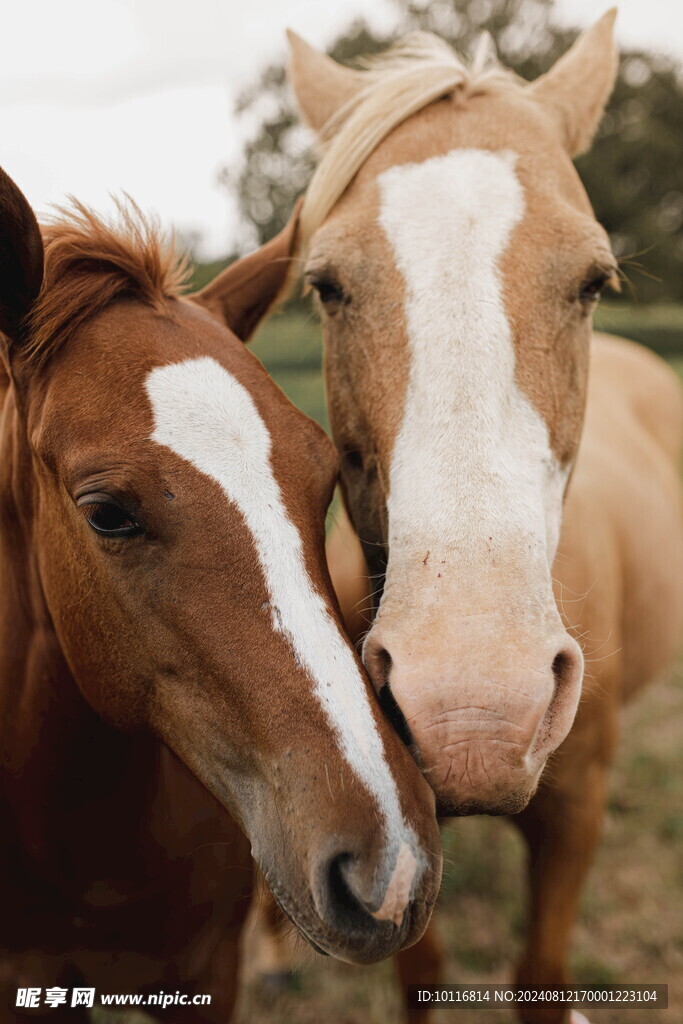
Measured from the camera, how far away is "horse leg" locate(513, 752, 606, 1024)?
9.59 ft

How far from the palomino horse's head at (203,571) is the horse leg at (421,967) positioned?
1.81 meters

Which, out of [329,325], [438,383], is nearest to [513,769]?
[438,383]

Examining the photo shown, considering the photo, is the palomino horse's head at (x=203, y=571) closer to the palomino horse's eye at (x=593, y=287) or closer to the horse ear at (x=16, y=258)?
the horse ear at (x=16, y=258)

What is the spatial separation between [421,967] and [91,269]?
8.98 ft

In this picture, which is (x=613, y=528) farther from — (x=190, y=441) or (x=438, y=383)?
(x=190, y=441)

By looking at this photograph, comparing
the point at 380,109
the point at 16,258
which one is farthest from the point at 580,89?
the point at 16,258

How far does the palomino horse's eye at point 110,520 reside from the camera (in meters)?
1.61

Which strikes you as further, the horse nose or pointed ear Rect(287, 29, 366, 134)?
pointed ear Rect(287, 29, 366, 134)

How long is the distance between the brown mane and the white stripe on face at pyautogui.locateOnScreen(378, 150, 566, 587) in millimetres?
614

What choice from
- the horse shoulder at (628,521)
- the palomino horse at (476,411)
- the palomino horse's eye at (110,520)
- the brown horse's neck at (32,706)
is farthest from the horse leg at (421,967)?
the palomino horse's eye at (110,520)

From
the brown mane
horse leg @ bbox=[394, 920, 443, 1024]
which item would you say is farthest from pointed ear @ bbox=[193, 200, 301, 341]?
horse leg @ bbox=[394, 920, 443, 1024]

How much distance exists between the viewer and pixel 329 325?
2369mm

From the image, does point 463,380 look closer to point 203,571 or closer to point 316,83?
point 203,571

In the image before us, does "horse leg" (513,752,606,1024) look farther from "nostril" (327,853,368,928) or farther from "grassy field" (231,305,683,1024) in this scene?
"nostril" (327,853,368,928)
